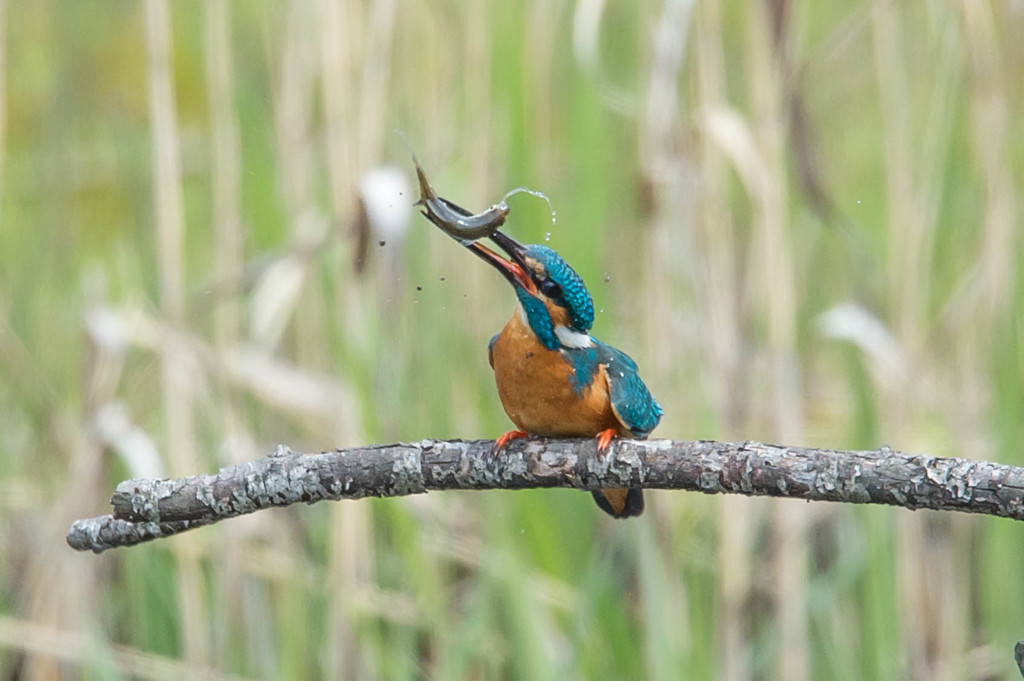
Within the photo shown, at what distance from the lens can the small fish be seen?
5.51ft

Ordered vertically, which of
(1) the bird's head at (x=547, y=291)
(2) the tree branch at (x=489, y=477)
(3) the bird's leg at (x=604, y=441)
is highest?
(1) the bird's head at (x=547, y=291)

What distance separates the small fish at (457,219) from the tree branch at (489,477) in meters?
0.31

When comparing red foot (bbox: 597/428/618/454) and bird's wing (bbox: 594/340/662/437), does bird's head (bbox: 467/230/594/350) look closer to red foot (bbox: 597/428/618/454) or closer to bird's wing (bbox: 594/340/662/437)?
bird's wing (bbox: 594/340/662/437)

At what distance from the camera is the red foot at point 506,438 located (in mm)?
1541

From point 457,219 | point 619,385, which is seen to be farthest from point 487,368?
point 457,219

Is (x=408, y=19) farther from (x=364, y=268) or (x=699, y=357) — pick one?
(x=699, y=357)

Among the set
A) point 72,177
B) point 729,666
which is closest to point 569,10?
point 72,177

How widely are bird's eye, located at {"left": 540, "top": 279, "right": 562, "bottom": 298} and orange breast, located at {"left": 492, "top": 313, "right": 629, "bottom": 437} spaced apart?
10 cm

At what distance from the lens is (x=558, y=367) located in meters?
2.02

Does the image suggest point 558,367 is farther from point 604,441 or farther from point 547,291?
point 604,441

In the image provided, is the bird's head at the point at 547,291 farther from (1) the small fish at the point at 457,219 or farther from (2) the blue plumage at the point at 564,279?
(1) the small fish at the point at 457,219

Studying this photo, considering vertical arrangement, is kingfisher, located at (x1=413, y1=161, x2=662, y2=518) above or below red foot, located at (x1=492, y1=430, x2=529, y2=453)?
above

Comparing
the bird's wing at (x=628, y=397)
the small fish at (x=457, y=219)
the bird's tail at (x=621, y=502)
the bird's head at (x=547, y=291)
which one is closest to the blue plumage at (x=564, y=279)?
the bird's head at (x=547, y=291)

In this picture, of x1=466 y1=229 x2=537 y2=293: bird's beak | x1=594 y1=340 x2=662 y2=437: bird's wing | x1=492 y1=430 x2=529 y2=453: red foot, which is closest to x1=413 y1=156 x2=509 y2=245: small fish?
x1=466 y1=229 x2=537 y2=293: bird's beak
